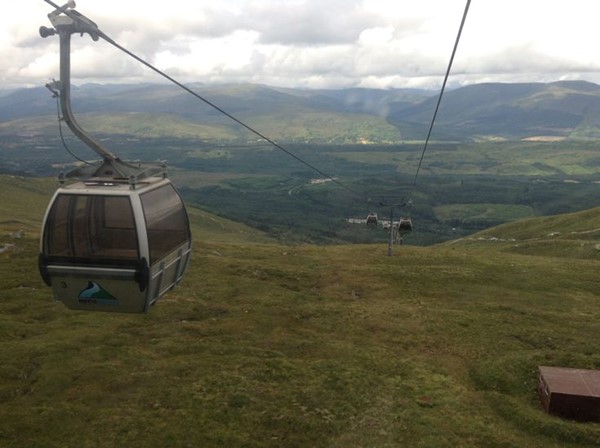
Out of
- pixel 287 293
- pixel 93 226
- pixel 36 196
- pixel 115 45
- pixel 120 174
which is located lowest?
pixel 36 196

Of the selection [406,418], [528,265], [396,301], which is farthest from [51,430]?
[528,265]

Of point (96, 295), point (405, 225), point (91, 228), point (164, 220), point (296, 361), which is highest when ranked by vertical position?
point (164, 220)

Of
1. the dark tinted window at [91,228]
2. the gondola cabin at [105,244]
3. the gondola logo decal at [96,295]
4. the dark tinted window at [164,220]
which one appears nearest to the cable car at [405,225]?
the dark tinted window at [164,220]

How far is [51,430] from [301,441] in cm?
943

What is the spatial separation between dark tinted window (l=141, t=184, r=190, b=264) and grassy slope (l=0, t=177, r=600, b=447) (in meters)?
7.48

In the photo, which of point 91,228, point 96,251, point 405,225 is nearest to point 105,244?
point 96,251

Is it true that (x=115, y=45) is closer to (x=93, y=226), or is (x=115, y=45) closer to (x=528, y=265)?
(x=93, y=226)

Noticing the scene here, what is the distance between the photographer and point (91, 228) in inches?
594

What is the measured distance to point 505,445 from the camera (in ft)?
61.4

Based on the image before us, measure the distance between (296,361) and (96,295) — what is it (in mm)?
12689

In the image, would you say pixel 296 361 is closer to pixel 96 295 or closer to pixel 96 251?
pixel 96 295

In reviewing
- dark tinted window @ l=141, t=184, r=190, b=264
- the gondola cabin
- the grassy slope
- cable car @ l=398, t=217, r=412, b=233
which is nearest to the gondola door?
the gondola cabin

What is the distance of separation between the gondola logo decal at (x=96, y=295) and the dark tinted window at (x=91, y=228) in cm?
102

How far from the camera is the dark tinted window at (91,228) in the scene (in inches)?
582
